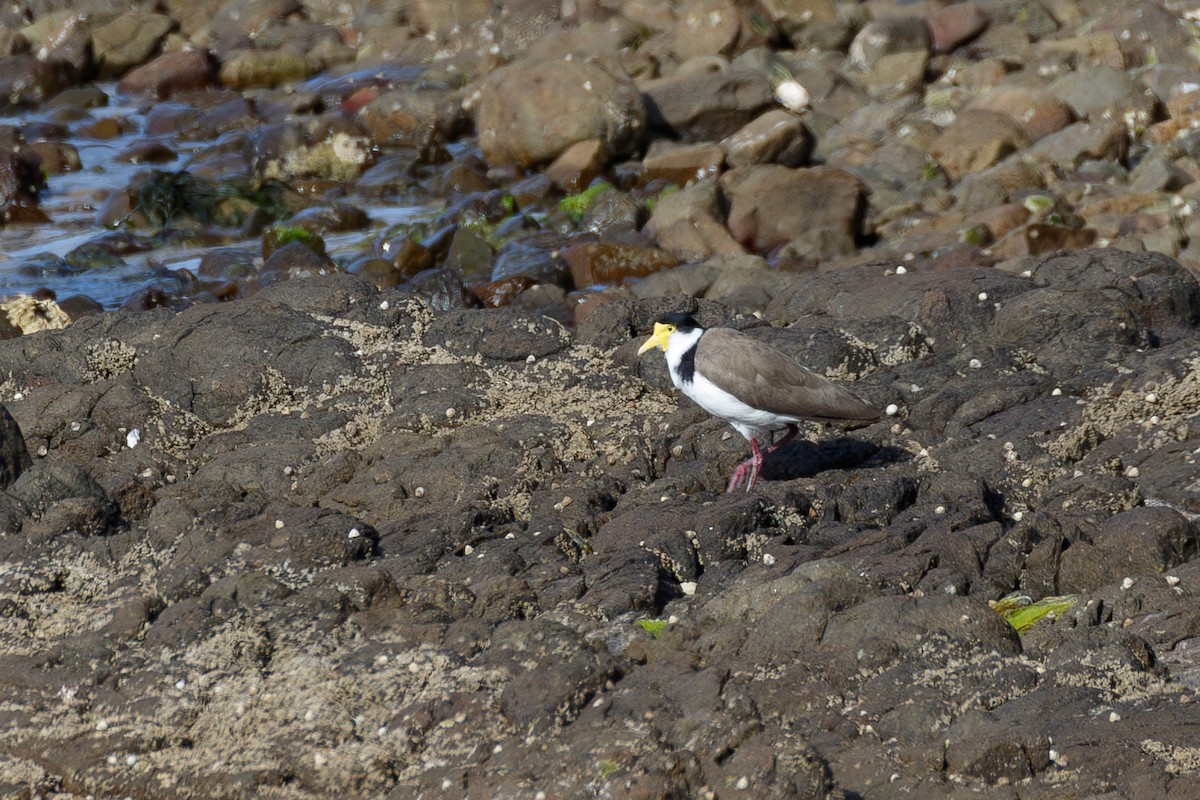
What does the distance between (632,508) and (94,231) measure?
11.8 m

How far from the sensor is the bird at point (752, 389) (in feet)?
25.0

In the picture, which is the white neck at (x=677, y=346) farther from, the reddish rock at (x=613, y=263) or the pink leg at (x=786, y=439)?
the reddish rock at (x=613, y=263)

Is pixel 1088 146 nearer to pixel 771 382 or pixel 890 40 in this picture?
pixel 890 40

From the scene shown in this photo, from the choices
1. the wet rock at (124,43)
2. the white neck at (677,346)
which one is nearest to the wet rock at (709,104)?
the white neck at (677,346)

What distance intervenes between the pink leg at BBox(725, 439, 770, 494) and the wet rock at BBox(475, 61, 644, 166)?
985 centimetres

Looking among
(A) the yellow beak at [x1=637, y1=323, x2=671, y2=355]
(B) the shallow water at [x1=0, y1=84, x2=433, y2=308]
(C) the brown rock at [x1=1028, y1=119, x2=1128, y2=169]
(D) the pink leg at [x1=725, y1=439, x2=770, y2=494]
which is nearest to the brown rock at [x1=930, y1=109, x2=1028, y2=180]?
(C) the brown rock at [x1=1028, y1=119, x2=1128, y2=169]

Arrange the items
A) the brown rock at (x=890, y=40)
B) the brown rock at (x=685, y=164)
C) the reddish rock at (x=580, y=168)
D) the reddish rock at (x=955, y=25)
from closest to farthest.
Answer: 1. the brown rock at (x=685, y=164)
2. the reddish rock at (x=580, y=168)
3. the brown rock at (x=890, y=40)
4. the reddish rock at (x=955, y=25)

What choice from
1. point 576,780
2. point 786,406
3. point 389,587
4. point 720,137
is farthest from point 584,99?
point 576,780

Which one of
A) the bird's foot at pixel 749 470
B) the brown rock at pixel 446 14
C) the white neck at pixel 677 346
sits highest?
the white neck at pixel 677 346

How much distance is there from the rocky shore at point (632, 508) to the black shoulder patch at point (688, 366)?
0.47 m

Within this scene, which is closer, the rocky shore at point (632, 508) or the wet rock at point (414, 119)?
the rocky shore at point (632, 508)

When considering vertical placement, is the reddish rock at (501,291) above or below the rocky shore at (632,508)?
below

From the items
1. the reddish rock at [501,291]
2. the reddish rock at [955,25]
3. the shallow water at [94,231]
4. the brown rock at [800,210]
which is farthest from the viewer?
the reddish rock at [955,25]

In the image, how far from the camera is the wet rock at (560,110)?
1706 cm
